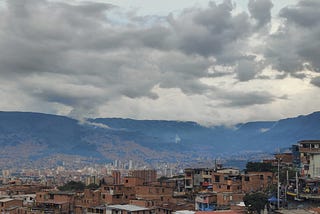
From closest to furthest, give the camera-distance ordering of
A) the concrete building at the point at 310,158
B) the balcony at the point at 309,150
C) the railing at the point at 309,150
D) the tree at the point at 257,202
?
the tree at the point at 257,202 → the concrete building at the point at 310,158 → the balcony at the point at 309,150 → the railing at the point at 309,150

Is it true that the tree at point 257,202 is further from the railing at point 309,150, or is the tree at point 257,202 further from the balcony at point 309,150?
the railing at point 309,150

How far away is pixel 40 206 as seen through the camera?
52000 millimetres

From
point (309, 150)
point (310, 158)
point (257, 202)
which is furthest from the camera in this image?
point (309, 150)

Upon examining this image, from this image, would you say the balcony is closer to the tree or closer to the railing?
the railing

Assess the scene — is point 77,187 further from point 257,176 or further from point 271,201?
point 271,201

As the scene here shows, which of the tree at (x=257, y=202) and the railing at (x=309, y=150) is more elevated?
the railing at (x=309, y=150)

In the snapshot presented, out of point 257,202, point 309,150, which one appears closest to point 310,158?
point 309,150

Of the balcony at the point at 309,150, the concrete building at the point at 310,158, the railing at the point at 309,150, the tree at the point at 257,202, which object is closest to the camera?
the tree at the point at 257,202

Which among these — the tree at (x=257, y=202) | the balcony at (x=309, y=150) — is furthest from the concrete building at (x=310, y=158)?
the tree at (x=257, y=202)

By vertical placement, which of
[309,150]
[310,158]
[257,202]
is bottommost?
[257,202]

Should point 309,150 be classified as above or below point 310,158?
above

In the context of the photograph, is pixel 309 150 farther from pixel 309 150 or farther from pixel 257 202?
pixel 257 202

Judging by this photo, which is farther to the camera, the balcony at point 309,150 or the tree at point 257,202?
the balcony at point 309,150

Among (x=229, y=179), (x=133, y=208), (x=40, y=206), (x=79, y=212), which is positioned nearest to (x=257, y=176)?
(x=229, y=179)
